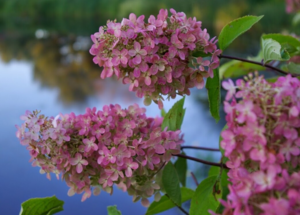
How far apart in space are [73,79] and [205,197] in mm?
1018

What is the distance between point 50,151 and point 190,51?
12cm

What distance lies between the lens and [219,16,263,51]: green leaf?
0.79 ft

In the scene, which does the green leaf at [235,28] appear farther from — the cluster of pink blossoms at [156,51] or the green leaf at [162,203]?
the green leaf at [162,203]

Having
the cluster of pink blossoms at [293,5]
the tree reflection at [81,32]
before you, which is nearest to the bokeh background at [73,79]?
the tree reflection at [81,32]

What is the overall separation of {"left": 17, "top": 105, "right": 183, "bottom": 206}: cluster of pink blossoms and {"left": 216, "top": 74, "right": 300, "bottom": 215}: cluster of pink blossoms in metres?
0.09

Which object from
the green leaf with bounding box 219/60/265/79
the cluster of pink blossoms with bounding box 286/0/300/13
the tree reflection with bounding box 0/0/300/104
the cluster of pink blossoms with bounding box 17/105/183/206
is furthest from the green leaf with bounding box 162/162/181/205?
the tree reflection with bounding box 0/0/300/104

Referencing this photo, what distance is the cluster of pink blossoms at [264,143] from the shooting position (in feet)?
0.47

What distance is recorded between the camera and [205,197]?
0.83ft

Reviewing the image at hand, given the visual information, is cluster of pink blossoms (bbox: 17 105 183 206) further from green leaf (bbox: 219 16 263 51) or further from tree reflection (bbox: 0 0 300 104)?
tree reflection (bbox: 0 0 300 104)

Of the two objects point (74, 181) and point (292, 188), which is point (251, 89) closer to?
point (292, 188)

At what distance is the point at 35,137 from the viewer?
0.78ft

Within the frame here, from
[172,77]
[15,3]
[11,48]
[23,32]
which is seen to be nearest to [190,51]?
[172,77]

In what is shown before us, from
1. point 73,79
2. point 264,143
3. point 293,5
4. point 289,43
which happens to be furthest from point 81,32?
point 264,143

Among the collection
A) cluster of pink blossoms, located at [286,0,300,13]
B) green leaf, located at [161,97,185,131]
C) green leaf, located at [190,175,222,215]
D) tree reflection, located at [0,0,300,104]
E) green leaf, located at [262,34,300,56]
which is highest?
tree reflection, located at [0,0,300,104]
